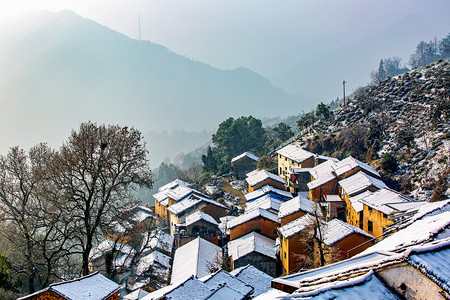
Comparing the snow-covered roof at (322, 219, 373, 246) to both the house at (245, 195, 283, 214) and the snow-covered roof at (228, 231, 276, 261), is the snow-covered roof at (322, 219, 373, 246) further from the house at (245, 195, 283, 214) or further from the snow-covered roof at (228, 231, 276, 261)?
the house at (245, 195, 283, 214)

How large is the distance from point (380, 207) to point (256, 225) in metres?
10.9

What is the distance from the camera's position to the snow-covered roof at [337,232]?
21.8 m

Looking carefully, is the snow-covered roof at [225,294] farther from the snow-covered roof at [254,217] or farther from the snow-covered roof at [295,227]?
the snow-covered roof at [254,217]

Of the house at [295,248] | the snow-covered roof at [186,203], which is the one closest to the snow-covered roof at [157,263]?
the snow-covered roof at [186,203]

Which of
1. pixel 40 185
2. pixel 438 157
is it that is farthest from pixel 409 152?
pixel 40 185

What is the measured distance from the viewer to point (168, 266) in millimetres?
29703

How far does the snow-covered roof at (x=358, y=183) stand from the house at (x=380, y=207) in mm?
2619

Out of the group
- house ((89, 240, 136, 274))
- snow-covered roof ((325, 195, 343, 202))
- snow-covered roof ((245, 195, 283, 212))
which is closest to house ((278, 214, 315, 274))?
snow-covered roof ((325, 195, 343, 202))

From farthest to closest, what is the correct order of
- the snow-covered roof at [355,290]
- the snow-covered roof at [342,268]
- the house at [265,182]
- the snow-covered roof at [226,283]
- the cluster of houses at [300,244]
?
the house at [265,182]
the snow-covered roof at [226,283]
the snow-covered roof at [342,268]
the cluster of houses at [300,244]
the snow-covered roof at [355,290]

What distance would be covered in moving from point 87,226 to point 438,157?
3293cm

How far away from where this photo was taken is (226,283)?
57.9ft

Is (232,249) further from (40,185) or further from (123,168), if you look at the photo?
(40,185)

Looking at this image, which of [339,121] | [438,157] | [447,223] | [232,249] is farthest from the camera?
[339,121]

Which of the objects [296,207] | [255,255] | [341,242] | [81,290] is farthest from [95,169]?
[296,207]
